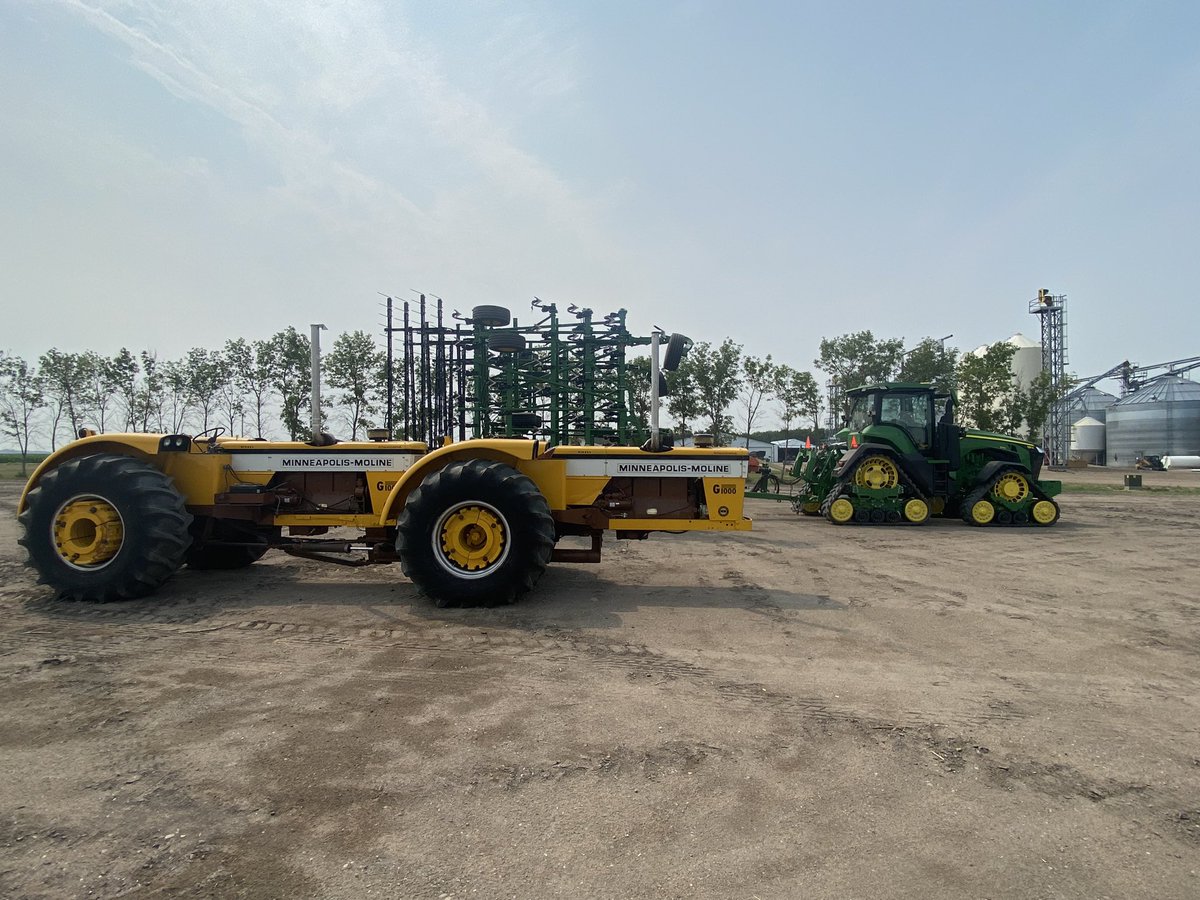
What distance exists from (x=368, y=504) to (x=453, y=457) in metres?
1.26

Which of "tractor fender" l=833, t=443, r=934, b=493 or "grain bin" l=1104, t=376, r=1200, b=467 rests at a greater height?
"grain bin" l=1104, t=376, r=1200, b=467

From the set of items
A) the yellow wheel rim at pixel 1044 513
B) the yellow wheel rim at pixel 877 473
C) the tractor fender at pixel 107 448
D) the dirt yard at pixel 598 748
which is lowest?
the dirt yard at pixel 598 748

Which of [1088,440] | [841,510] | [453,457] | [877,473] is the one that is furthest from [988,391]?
[1088,440]

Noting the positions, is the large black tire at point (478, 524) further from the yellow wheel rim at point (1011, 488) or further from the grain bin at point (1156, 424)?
the grain bin at point (1156, 424)

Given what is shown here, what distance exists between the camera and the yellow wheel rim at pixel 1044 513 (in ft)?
40.2

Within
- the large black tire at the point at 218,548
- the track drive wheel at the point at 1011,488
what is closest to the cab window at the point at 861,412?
the track drive wheel at the point at 1011,488

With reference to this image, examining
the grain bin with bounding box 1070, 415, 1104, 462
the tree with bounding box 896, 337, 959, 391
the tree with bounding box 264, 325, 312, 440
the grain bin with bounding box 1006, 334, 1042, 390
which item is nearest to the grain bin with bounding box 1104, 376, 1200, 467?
the grain bin with bounding box 1070, 415, 1104, 462

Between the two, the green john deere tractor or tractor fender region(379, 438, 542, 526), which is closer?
tractor fender region(379, 438, 542, 526)

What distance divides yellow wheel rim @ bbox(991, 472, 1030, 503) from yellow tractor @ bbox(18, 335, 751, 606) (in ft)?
28.7

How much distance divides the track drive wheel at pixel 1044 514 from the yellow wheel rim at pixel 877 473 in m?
2.55

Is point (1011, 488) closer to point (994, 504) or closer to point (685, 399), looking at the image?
point (994, 504)

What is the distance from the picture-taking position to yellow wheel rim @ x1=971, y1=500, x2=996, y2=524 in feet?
40.2

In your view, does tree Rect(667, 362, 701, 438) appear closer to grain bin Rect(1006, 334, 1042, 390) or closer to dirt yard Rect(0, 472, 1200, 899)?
dirt yard Rect(0, 472, 1200, 899)

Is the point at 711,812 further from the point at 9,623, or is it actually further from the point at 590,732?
the point at 9,623
